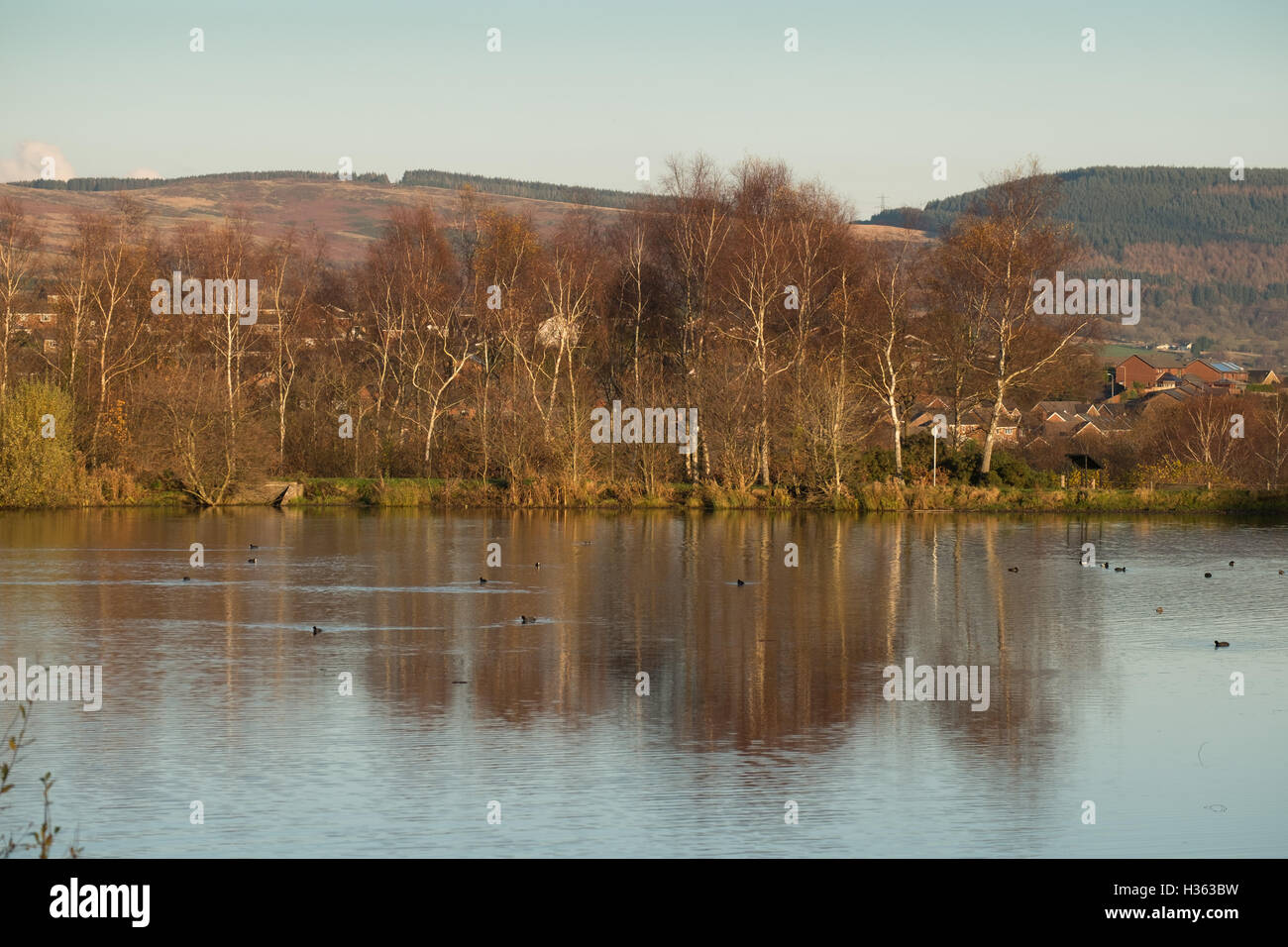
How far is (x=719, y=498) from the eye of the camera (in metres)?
50.2

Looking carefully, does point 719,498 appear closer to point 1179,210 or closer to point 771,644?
point 771,644

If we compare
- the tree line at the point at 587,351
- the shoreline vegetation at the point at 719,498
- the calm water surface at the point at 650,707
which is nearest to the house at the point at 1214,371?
the tree line at the point at 587,351

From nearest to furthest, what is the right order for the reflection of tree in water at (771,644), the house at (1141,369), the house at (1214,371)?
1. the reflection of tree in water at (771,644)
2. the house at (1214,371)
3. the house at (1141,369)

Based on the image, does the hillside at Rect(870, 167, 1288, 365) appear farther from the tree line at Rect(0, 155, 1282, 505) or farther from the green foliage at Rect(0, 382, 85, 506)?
the green foliage at Rect(0, 382, 85, 506)

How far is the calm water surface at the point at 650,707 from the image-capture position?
1233 centimetres

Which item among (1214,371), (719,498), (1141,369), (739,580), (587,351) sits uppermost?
(1141,369)

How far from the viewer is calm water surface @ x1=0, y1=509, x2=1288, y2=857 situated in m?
12.3

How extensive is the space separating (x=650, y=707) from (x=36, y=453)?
37.2m

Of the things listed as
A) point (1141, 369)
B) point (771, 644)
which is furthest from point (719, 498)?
point (1141, 369)

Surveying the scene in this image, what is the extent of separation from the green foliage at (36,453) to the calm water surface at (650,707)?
15.6m

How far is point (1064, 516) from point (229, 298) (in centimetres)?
3308

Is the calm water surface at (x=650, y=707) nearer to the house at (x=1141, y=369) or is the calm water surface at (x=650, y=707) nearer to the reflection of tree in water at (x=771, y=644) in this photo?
the reflection of tree in water at (x=771, y=644)

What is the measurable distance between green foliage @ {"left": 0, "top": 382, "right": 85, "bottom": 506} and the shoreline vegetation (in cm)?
74
